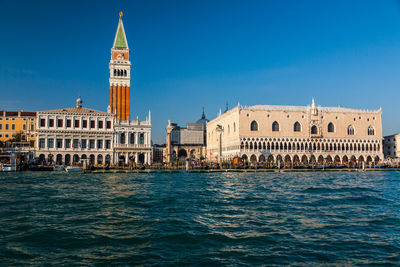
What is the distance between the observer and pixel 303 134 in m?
62.0

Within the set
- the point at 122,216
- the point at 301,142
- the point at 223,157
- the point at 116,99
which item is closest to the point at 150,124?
the point at 116,99

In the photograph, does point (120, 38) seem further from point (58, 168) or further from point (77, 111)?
point (58, 168)

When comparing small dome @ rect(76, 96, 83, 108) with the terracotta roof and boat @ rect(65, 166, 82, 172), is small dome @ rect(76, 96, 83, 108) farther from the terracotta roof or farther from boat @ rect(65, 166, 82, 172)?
boat @ rect(65, 166, 82, 172)

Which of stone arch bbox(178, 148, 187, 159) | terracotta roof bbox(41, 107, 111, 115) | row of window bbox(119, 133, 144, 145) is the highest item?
terracotta roof bbox(41, 107, 111, 115)

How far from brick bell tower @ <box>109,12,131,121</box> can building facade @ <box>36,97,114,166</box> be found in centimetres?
768

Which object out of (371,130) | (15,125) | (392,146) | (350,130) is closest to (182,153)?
(15,125)

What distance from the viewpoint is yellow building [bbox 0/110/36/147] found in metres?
60.3

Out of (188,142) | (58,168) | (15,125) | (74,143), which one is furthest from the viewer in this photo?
(188,142)

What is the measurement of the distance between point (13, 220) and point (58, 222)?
1600 mm

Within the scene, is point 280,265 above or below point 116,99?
below

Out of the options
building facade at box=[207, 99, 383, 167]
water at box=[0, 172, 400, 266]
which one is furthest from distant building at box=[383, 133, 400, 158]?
water at box=[0, 172, 400, 266]

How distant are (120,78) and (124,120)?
9.06 m

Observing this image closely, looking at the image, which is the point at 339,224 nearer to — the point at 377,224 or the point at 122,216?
the point at 377,224

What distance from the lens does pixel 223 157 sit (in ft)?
225
